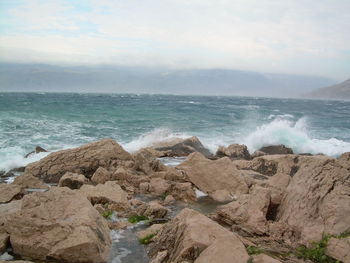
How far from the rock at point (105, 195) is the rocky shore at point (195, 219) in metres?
0.03

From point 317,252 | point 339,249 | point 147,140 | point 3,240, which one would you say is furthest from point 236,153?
point 3,240

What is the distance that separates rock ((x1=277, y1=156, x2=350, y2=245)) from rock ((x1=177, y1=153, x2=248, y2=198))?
357cm

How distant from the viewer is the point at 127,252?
7355 mm

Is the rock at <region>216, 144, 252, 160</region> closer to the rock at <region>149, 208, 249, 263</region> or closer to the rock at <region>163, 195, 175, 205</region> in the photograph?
the rock at <region>163, 195, 175, 205</region>

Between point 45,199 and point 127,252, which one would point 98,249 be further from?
point 45,199

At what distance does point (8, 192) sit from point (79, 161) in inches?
175

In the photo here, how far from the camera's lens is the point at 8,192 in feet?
35.4

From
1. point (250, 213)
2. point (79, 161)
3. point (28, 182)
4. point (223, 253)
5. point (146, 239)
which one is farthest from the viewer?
point (79, 161)

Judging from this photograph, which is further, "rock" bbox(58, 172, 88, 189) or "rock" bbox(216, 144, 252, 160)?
"rock" bbox(216, 144, 252, 160)

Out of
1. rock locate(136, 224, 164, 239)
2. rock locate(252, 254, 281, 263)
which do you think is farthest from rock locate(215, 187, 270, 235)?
rock locate(252, 254, 281, 263)

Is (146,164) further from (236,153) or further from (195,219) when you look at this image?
(195,219)

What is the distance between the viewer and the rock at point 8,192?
413 inches

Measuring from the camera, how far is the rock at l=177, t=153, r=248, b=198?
1254cm

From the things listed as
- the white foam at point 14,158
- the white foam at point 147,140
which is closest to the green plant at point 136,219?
the white foam at point 14,158
